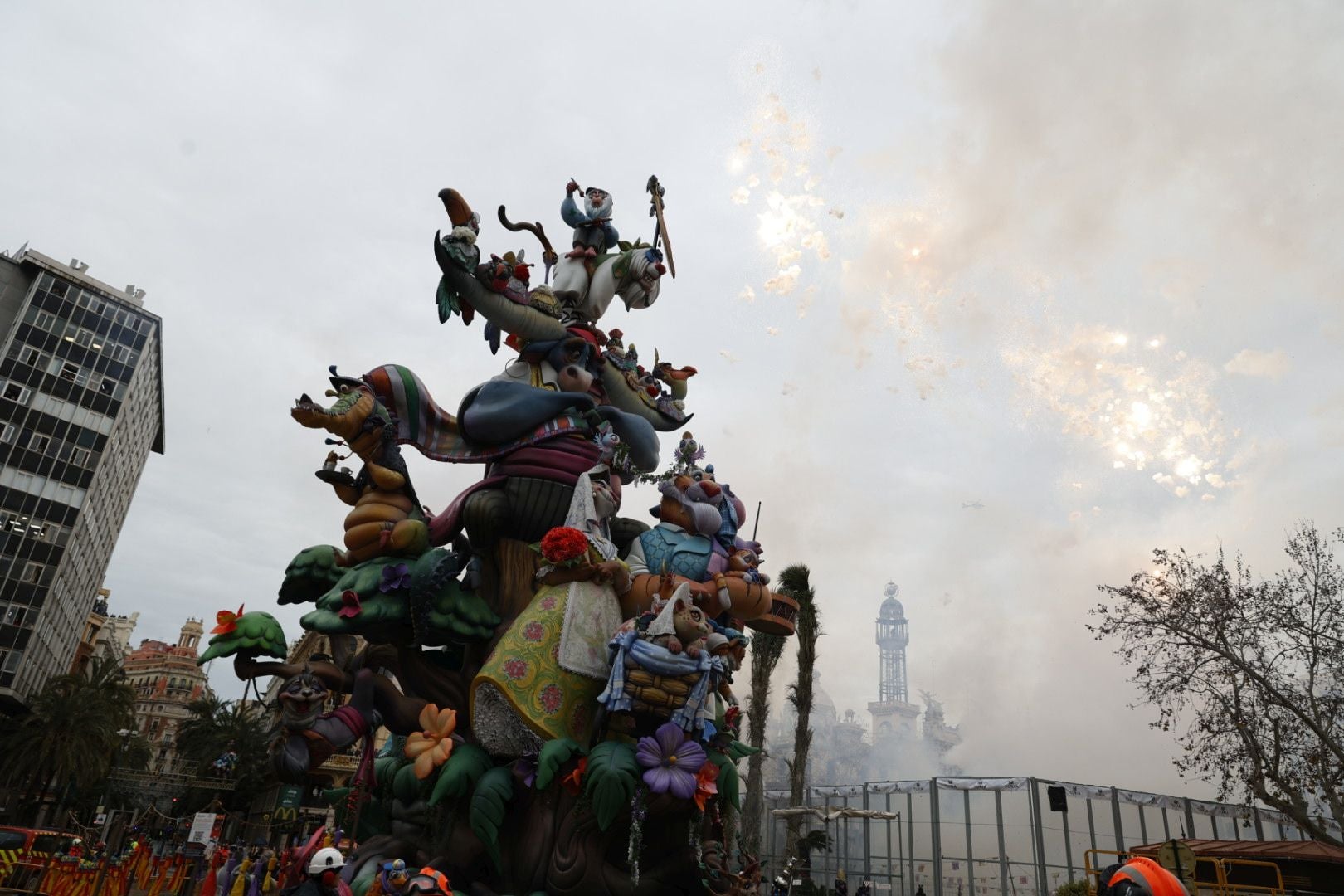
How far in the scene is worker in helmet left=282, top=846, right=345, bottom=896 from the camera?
5.44 meters

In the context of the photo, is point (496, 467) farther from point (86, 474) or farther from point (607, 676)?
point (86, 474)

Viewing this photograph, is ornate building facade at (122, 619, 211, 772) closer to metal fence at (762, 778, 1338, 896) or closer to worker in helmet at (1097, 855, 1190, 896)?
metal fence at (762, 778, 1338, 896)

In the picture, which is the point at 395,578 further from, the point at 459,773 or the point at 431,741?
the point at 459,773

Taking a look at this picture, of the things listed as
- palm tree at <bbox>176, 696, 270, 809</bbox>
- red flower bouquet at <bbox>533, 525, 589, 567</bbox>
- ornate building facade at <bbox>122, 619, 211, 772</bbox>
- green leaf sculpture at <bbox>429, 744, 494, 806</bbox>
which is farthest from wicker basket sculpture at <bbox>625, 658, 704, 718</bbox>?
ornate building facade at <bbox>122, 619, 211, 772</bbox>

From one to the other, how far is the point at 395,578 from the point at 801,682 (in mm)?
14005

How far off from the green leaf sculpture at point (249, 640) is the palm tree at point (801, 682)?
1342 centimetres

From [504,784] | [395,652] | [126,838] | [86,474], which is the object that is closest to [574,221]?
[395,652]

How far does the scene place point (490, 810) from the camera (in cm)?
859

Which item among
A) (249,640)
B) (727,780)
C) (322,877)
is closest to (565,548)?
(727,780)

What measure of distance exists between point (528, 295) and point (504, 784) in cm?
628

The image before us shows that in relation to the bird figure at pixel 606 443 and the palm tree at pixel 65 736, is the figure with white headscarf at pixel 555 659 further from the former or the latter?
the palm tree at pixel 65 736

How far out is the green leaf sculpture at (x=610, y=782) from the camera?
814cm

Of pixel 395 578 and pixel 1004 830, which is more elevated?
pixel 395 578

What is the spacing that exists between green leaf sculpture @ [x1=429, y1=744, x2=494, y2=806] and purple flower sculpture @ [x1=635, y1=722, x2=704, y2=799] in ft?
5.97
